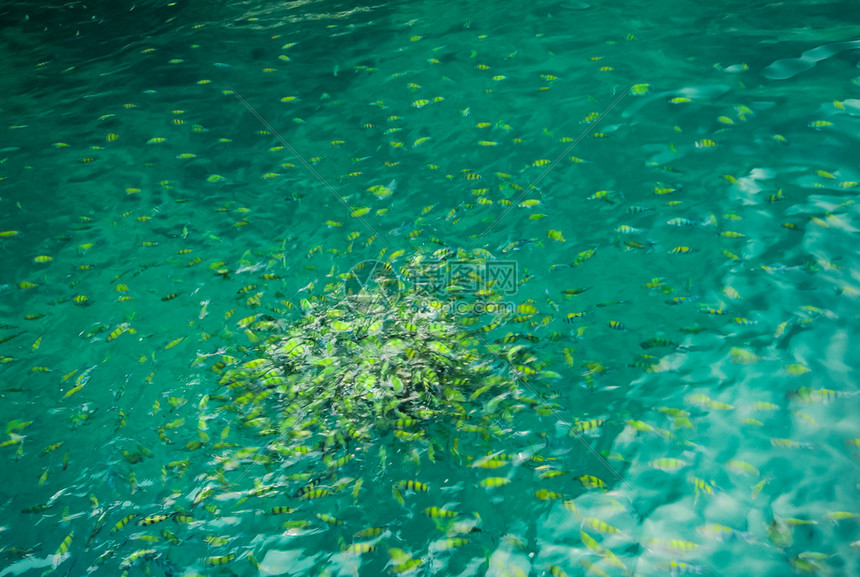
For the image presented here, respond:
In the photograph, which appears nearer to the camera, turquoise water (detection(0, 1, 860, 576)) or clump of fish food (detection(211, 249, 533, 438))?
turquoise water (detection(0, 1, 860, 576))

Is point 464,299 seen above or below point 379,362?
below

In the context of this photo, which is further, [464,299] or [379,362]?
[464,299]

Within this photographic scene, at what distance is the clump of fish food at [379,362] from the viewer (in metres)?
4.11

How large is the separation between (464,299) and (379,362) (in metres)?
1.12

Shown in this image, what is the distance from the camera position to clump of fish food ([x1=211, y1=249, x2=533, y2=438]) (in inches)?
162

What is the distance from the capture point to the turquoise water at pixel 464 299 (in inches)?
146

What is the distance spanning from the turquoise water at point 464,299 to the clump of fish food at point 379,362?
0.10ft

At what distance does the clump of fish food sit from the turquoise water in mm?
31

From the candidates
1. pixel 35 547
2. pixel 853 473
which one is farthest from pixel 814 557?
pixel 35 547

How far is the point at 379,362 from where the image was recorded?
418 centimetres

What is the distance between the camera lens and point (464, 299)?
16.4ft

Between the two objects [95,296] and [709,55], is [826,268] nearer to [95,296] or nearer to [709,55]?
[709,55]

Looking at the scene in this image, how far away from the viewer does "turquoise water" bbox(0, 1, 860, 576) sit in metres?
3.70

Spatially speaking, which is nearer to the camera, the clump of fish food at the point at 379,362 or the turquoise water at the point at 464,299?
the turquoise water at the point at 464,299
